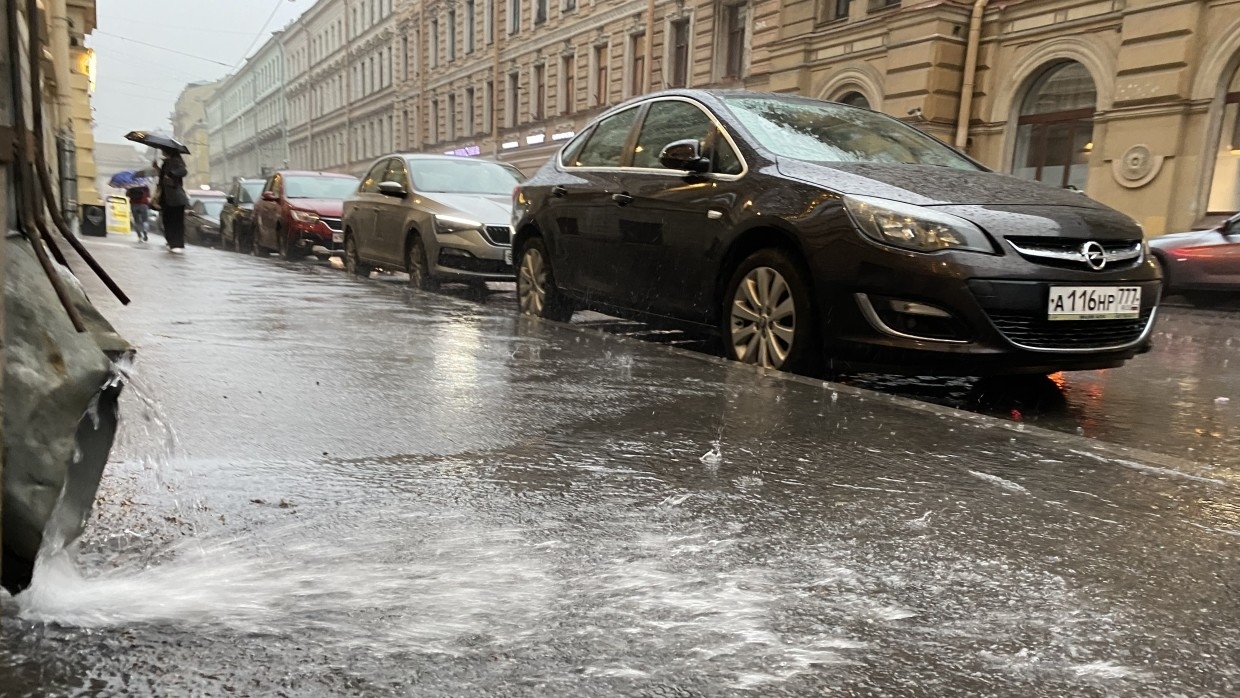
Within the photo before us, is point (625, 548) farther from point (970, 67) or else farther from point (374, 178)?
point (970, 67)

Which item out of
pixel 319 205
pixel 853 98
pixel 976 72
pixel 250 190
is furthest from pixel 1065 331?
pixel 853 98

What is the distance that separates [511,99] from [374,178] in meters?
27.7

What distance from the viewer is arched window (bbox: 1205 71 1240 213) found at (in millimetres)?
14336

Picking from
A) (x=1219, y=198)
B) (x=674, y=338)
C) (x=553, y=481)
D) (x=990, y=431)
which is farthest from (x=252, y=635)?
(x=1219, y=198)

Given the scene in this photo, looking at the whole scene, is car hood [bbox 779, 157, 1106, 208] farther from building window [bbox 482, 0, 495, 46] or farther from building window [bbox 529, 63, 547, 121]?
building window [bbox 482, 0, 495, 46]

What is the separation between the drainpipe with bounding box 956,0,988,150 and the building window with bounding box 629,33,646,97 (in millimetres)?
12430

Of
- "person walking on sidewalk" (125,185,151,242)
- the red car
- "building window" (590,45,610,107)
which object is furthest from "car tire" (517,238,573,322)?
"building window" (590,45,610,107)

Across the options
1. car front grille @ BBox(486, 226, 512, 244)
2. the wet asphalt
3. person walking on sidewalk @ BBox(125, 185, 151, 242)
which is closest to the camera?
the wet asphalt

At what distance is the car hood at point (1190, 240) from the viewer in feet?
37.1

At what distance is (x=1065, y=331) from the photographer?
4.14 m

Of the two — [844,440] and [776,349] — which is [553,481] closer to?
[844,440]

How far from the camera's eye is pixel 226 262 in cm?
1204

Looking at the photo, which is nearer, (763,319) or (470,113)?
(763,319)

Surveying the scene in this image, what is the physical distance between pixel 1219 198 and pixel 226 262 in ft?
49.1
